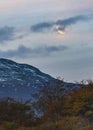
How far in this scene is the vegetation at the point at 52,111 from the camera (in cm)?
3841

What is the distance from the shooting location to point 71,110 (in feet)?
142

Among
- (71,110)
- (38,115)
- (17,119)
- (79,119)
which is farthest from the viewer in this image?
(38,115)

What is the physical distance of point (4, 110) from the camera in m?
48.3

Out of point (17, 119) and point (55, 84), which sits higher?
point (55, 84)

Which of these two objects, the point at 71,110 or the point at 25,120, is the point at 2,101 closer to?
the point at 25,120

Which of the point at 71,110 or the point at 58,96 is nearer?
the point at 71,110

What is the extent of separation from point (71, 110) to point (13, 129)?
227 inches

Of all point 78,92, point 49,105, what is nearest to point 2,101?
point 49,105

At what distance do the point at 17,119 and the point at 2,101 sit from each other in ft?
15.0

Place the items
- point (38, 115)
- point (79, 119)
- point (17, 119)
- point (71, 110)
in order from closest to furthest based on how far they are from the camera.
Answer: point (79, 119)
point (71, 110)
point (17, 119)
point (38, 115)

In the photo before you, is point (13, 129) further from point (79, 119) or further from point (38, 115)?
point (38, 115)

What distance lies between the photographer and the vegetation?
38.4 metres

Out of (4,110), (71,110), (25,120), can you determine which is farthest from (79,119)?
(4,110)

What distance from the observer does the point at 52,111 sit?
153ft
